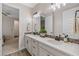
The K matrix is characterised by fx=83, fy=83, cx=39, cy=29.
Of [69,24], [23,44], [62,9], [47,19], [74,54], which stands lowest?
[23,44]

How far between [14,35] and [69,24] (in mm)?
6511

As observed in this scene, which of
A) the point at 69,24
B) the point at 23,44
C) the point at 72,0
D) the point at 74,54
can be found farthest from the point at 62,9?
the point at 23,44

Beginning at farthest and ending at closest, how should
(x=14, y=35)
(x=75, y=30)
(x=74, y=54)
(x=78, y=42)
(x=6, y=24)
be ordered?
(x=14, y=35) → (x=6, y=24) → (x=75, y=30) → (x=78, y=42) → (x=74, y=54)

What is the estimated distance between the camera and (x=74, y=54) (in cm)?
108

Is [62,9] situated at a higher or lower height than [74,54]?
higher

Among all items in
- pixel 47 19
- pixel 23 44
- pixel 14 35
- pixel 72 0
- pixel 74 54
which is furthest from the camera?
pixel 14 35

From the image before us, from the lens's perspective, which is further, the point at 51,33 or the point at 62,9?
the point at 51,33

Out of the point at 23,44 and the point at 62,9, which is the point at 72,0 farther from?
the point at 23,44

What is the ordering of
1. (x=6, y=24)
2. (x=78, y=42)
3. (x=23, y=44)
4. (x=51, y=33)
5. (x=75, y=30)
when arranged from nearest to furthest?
(x=78, y=42) → (x=75, y=30) → (x=51, y=33) → (x=23, y=44) → (x=6, y=24)

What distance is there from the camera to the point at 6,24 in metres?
6.34

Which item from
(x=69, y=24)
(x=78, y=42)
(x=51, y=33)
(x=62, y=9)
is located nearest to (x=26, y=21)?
(x=51, y=33)

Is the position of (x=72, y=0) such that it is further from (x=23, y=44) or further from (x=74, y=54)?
(x=23, y=44)

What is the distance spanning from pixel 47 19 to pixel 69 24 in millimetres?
1085

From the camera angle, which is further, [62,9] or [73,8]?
[62,9]
